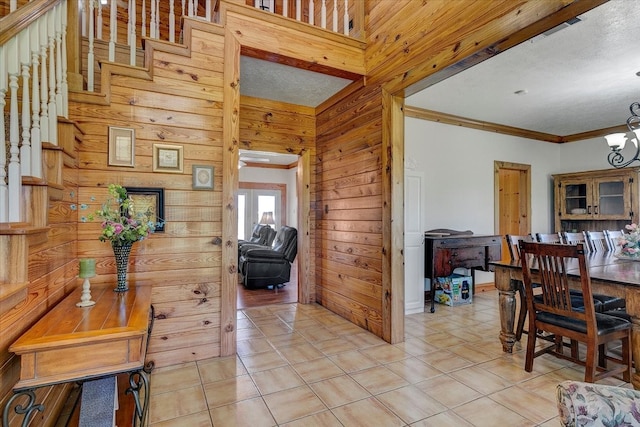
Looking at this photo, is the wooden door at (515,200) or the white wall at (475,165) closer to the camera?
the white wall at (475,165)

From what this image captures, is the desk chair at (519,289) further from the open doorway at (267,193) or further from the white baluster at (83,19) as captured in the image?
the open doorway at (267,193)

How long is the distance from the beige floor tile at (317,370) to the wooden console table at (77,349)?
1.25 m

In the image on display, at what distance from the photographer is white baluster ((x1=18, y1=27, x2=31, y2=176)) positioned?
4.81ft

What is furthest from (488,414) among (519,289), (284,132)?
(284,132)

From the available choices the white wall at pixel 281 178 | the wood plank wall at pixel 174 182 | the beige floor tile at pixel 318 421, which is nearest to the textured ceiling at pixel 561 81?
the wood plank wall at pixel 174 182

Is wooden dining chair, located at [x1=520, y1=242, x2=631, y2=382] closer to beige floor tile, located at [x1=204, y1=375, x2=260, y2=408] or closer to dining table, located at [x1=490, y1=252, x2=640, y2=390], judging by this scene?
dining table, located at [x1=490, y1=252, x2=640, y2=390]

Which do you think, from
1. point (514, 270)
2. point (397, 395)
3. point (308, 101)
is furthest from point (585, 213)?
point (397, 395)

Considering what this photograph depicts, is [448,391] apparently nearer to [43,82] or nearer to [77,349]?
[77,349]

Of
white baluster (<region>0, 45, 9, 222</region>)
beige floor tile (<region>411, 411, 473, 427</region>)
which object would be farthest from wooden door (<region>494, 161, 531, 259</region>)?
white baluster (<region>0, 45, 9, 222</region>)

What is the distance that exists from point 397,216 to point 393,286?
65 centimetres

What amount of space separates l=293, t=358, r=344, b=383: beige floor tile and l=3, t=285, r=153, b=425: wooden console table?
125 cm

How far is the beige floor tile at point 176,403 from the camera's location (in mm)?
1956

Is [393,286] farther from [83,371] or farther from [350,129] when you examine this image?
[83,371]

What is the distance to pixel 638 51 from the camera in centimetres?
307
